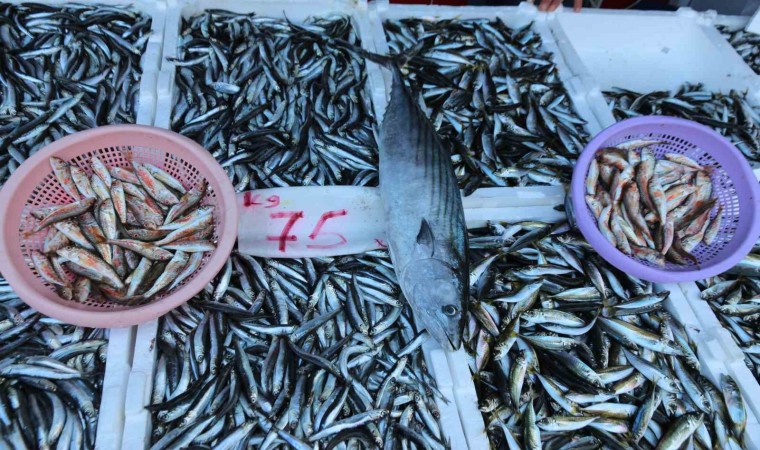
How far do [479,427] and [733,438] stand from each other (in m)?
1.22

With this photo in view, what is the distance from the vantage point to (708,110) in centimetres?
374

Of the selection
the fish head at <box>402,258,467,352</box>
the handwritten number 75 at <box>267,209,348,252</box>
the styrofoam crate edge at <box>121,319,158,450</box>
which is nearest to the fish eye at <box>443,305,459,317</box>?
the fish head at <box>402,258,467,352</box>

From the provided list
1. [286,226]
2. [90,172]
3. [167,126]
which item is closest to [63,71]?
[167,126]

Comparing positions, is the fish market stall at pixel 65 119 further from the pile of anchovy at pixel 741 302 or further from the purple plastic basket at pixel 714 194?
the pile of anchovy at pixel 741 302

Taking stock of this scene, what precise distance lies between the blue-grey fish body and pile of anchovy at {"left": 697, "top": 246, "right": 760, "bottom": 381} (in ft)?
4.90

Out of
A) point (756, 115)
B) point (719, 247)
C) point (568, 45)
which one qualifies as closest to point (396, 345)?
point (719, 247)

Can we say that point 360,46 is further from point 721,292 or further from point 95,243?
point 721,292

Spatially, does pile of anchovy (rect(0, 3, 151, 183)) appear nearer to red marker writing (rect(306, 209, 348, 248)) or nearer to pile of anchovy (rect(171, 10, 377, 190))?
pile of anchovy (rect(171, 10, 377, 190))

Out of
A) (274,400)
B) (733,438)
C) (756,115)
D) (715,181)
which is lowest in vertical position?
(733,438)

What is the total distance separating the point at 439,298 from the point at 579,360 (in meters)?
0.80

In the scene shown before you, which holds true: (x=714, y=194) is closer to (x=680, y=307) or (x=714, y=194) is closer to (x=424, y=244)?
(x=680, y=307)

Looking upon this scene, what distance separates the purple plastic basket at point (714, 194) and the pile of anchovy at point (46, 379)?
237 cm

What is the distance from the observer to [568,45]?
12.5 feet

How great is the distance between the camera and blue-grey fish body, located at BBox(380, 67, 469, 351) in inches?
84.7
